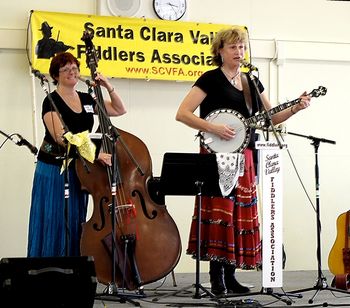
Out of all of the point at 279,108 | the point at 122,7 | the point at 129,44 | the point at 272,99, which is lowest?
the point at 279,108

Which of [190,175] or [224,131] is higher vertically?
[224,131]

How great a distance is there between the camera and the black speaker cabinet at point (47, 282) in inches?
118

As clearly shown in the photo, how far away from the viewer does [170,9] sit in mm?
5938

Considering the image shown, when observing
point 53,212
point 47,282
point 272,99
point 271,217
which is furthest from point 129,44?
point 47,282

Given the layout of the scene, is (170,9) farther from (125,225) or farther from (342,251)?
(125,225)

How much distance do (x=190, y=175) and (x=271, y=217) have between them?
0.53 metres

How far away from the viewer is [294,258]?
6.29 m

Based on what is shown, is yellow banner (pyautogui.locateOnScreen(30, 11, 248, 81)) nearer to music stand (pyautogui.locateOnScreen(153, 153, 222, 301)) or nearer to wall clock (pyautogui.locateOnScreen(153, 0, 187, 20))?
wall clock (pyautogui.locateOnScreen(153, 0, 187, 20))

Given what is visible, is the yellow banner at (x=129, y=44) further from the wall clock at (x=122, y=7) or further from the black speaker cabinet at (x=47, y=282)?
the black speaker cabinet at (x=47, y=282)

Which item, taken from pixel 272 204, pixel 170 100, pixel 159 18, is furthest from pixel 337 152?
pixel 272 204

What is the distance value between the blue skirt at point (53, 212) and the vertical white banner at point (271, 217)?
1.20 meters

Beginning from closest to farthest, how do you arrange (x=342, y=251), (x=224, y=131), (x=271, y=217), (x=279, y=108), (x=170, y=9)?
1. (x=271, y=217)
2. (x=279, y=108)
3. (x=224, y=131)
4. (x=342, y=251)
5. (x=170, y=9)

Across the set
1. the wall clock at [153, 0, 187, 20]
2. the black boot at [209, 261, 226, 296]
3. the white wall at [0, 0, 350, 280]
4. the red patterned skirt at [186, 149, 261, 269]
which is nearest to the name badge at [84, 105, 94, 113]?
the red patterned skirt at [186, 149, 261, 269]

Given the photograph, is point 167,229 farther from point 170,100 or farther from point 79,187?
point 170,100
